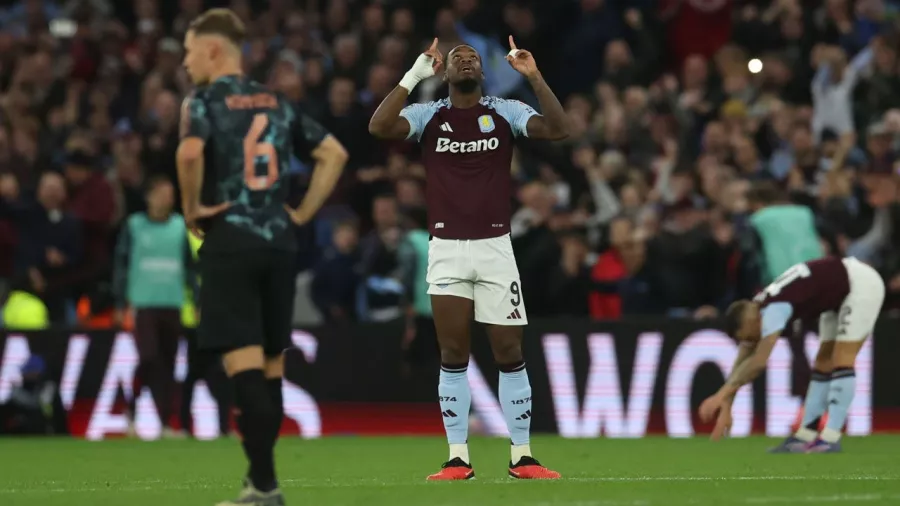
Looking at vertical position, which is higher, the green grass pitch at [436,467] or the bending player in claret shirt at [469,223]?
the bending player in claret shirt at [469,223]

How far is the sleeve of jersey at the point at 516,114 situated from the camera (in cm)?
1033

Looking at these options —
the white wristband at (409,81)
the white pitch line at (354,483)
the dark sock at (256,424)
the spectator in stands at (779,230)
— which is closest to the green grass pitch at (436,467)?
the white pitch line at (354,483)

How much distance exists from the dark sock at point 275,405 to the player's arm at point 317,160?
0.78 metres

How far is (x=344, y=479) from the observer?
1077 centimetres

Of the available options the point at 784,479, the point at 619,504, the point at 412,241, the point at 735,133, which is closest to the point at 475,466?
the point at 784,479

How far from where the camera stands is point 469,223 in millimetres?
10297

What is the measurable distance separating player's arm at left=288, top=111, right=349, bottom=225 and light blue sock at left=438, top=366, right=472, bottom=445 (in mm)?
2400

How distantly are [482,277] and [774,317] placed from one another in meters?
3.32

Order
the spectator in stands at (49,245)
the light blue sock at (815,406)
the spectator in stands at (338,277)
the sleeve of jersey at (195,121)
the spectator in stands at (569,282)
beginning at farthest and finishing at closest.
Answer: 1. the spectator in stands at (49,245)
2. the spectator in stands at (338,277)
3. the spectator in stands at (569,282)
4. the light blue sock at (815,406)
5. the sleeve of jersey at (195,121)

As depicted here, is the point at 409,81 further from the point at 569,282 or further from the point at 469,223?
the point at 569,282

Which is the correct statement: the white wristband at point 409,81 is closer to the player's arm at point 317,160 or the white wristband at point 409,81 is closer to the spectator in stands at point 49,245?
the player's arm at point 317,160

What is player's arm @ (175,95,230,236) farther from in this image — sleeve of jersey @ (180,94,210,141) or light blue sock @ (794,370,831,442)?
light blue sock @ (794,370,831,442)

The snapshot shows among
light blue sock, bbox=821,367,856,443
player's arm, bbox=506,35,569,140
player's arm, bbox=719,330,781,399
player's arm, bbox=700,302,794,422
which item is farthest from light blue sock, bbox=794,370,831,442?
player's arm, bbox=506,35,569,140

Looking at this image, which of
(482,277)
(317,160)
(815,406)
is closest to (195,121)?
(317,160)
